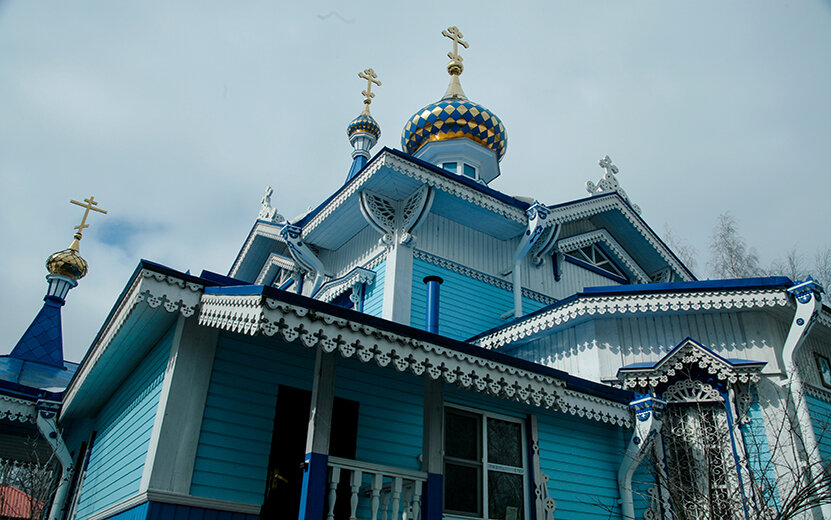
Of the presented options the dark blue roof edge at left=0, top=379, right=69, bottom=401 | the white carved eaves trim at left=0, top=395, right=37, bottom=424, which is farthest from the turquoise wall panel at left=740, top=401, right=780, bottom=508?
the white carved eaves trim at left=0, top=395, right=37, bottom=424

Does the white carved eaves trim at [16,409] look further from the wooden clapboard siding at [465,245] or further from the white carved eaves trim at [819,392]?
the white carved eaves trim at [819,392]

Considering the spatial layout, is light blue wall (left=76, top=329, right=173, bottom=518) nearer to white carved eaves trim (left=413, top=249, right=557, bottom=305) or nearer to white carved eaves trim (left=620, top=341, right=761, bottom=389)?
white carved eaves trim (left=413, top=249, right=557, bottom=305)

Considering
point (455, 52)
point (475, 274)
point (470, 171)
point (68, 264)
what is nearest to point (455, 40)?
point (455, 52)

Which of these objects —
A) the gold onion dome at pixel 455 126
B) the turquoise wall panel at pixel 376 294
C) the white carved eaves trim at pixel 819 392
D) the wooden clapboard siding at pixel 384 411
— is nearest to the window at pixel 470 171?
the gold onion dome at pixel 455 126

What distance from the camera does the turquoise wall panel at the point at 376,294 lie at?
11.2 m

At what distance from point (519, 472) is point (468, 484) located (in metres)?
0.83

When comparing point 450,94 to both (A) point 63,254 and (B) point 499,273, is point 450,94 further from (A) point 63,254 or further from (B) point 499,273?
(A) point 63,254

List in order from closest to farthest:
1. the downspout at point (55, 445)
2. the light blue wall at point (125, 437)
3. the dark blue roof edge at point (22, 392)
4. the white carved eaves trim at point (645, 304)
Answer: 1. the light blue wall at point (125, 437)
2. the white carved eaves trim at point (645, 304)
3. the dark blue roof edge at point (22, 392)
4. the downspout at point (55, 445)

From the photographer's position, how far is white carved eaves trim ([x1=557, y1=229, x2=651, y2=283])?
13828 millimetres

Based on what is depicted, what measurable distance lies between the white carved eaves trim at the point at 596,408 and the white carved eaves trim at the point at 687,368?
23.9 inches

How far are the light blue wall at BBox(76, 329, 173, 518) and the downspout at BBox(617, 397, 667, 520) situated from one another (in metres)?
5.96

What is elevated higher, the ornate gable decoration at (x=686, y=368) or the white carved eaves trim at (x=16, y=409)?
the ornate gable decoration at (x=686, y=368)

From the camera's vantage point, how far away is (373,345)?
5.80 meters

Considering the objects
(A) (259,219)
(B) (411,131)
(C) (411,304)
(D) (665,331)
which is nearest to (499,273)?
(C) (411,304)
